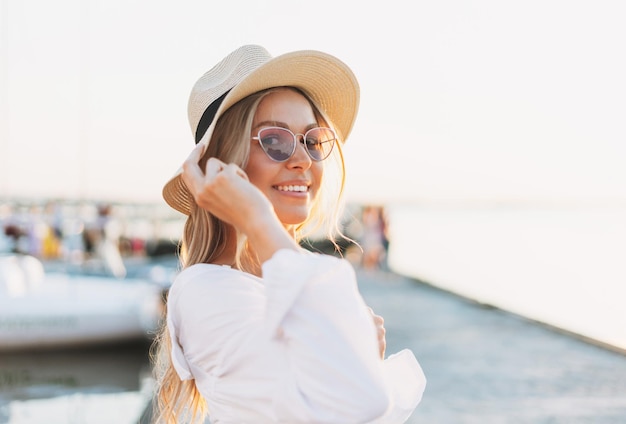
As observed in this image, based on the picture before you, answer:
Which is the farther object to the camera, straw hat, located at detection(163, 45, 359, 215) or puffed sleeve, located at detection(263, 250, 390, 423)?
straw hat, located at detection(163, 45, 359, 215)

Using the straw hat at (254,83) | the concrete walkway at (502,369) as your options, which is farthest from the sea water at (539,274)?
the straw hat at (254,83)

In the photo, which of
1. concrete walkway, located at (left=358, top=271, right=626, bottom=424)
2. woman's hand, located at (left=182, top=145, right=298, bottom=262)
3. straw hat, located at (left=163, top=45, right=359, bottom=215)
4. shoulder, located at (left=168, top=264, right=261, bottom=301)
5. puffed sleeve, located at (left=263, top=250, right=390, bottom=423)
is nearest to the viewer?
puffed sleeve, located at (left=263, top=250, right=390, bottom=423)

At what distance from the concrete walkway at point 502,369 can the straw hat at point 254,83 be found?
411 cm

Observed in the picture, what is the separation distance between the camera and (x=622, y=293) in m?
17.1

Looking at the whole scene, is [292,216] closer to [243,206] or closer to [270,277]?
[243,206]

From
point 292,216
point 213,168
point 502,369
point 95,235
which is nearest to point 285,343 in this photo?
point 213,168

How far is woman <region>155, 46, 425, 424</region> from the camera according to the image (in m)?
1.31

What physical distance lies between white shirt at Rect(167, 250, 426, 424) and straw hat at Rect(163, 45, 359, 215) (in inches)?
14.6

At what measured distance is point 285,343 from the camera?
1389 millimetres

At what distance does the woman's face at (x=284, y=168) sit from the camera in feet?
5.77

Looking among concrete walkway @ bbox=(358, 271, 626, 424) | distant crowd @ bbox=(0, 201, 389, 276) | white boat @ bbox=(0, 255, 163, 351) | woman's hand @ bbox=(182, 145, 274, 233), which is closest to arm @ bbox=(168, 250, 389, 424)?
woman's hand @ bbox=(182, 145, 274, 233)

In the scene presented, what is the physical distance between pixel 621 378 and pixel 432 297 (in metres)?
6.85

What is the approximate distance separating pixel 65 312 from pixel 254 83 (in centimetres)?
786

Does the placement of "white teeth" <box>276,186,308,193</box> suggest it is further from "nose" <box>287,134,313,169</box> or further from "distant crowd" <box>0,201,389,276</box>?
"distant crowd" <box>0,201,389,276</box>
